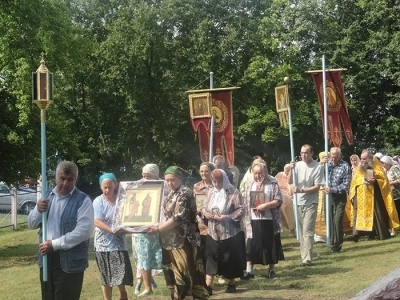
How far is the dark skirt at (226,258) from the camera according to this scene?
936 centimetres

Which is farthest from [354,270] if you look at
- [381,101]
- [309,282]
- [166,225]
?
[381,101]

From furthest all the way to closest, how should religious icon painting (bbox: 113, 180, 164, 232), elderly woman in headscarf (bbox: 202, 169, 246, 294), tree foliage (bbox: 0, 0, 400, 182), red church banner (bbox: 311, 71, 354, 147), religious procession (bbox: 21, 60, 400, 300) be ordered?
tree foliage (bbox: 0, 0, 400, 182) < red church banner (bbox: 311, 71, 354, 147) < elderly woman in headscarf (bbox: 202, 169, 246, 294) < religious icon painting (bbox: 113, 180, 164, 232) < religious procession (bbox: 21, 60, 400, 300)

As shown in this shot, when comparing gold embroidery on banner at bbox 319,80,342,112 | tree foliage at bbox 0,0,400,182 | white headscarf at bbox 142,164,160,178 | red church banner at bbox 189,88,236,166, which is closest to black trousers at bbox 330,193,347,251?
red church banner at bbox 189,88,236,166

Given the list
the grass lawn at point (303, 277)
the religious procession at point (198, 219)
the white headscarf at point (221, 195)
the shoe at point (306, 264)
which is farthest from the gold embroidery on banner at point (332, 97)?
the white headscarf at point (221, 195)

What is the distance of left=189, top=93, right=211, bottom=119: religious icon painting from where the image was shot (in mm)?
13586

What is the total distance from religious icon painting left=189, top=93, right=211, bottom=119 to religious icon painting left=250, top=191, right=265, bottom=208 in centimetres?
360

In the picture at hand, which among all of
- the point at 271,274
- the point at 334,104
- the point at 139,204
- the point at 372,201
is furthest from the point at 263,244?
the point at 334,104

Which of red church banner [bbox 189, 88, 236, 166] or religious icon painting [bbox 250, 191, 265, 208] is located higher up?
red church banner [bbox 189, 88, 236, 166]

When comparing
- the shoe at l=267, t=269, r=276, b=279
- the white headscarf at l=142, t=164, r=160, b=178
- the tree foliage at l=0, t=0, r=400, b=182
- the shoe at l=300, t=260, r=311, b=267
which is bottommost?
the shoe at l=267, t=269, r=276, b=279

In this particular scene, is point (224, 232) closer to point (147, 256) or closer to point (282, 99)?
point (147, 256)

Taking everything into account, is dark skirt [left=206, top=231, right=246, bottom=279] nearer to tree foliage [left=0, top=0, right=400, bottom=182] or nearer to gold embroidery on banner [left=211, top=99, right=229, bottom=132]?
gold embroidery on banner [left=211, top=99, right=229, bottom=132]

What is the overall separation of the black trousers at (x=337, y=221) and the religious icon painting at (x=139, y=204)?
561 cm

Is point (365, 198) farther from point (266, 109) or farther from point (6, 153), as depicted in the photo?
point (266, 109)

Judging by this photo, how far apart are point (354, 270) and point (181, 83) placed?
32.1 m
